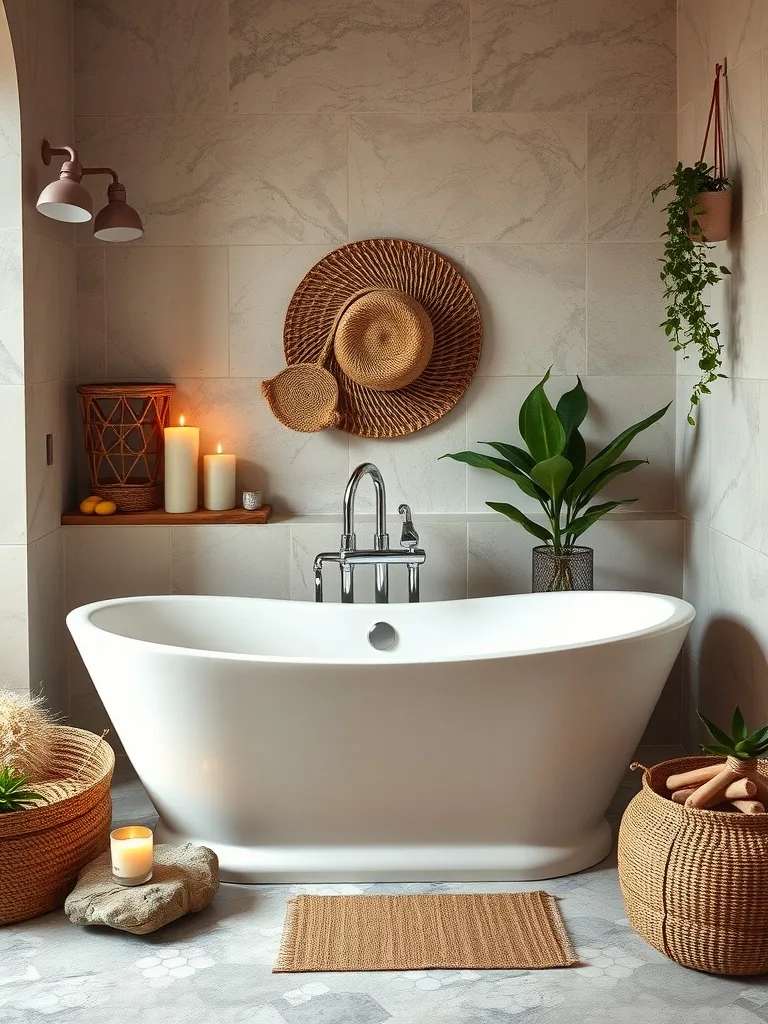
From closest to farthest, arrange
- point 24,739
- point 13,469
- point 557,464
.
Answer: point 24,739
point 13,469
point 557,464

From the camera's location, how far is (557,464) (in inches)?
131

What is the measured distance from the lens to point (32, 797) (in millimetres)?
2660

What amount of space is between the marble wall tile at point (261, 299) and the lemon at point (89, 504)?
618 mm

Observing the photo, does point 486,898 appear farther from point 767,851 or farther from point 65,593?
point 65,593

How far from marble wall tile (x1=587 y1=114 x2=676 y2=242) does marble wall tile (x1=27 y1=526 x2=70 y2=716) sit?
203 centimetres

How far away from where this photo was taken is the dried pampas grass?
9.30 ft

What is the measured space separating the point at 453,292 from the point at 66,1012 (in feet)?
7.98

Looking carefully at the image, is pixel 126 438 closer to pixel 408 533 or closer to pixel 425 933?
pixel 408 533

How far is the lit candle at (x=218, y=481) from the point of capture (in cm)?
366

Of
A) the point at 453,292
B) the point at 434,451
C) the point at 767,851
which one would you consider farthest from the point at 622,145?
the point at 767,851

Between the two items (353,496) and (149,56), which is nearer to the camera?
(353,496)

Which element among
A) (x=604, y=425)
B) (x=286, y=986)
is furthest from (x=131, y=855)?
(x=604, y=425)

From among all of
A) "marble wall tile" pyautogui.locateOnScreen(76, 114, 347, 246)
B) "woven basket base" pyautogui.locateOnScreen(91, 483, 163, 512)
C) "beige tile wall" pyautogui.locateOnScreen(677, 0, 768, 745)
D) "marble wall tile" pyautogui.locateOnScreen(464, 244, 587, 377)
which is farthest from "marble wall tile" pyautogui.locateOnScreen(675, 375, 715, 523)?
"woven basket base" pyautogui.locateOnScreen(91, 483, 163, 512)

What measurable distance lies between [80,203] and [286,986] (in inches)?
81.2
